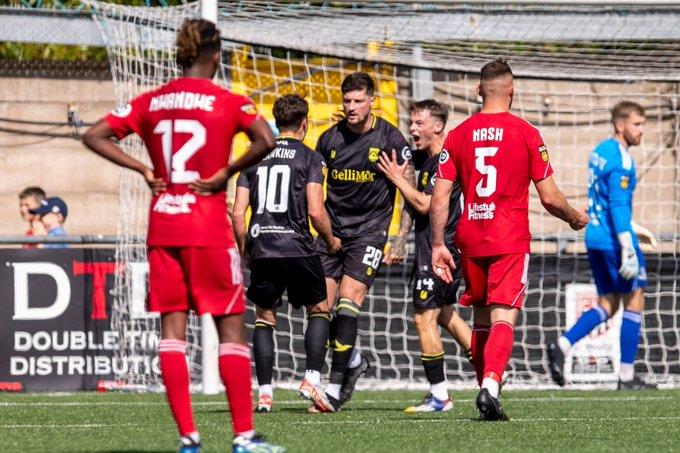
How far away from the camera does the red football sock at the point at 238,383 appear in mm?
6094

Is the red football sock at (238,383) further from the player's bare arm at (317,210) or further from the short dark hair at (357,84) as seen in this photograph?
the short dark hair at (357,84)

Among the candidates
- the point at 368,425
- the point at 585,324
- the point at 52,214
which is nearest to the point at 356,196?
the point at 368,425

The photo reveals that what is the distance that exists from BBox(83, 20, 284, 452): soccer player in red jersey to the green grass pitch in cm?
66

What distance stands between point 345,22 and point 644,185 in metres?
4.67

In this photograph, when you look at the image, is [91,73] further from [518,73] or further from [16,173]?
[518,73]

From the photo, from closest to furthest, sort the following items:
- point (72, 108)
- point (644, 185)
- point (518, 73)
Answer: point (518, 73) → point (644, 185) → point (72, 108)

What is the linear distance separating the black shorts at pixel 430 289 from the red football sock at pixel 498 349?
185 cm

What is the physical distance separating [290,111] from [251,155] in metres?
3.32

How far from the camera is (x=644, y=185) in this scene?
16.4 m

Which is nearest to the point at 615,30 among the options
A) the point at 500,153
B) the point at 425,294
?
the point at 425,294

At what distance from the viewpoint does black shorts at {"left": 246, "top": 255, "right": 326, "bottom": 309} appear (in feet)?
30.8

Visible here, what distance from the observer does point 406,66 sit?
13.5 metres

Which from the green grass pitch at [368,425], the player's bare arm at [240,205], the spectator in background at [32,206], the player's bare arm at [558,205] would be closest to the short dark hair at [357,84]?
the player's bare arm at [240,205]

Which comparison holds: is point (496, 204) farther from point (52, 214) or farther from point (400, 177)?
point (52, 214)
